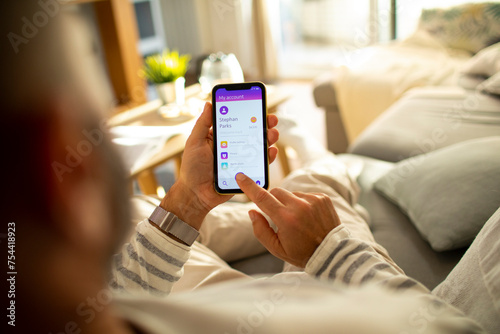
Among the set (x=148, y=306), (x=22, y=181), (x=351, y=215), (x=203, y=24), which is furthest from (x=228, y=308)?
(x=203, y=24)

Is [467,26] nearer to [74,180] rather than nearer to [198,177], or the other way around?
[198,177]

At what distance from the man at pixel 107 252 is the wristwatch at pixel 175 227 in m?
0.02

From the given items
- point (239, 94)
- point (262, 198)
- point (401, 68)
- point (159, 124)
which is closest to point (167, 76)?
point (159, 124)

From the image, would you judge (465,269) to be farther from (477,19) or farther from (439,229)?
(477,19)

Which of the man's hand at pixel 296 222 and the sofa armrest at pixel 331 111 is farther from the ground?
the man's hand at pixel 296 222

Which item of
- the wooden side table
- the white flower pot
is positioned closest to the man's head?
the wooden side table

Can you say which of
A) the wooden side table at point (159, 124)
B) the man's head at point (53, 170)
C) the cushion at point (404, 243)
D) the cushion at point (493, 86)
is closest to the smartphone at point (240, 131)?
the cushion at point (404, 243)

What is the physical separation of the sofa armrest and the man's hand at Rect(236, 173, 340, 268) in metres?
1.70

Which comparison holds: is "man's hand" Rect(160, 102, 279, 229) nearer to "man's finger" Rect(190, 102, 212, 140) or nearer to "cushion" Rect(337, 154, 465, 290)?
"man's finger" Rect(190, 102, 212, 140)

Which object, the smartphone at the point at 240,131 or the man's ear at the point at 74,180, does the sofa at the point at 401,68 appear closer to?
the smartphone at the point at 240,131

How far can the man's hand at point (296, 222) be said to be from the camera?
25.5 inches

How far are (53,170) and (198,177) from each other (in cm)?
56

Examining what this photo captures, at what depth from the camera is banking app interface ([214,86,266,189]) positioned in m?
0.85

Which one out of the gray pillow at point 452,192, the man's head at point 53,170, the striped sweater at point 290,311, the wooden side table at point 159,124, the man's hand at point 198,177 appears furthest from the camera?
the wooden side table at point 159,124
